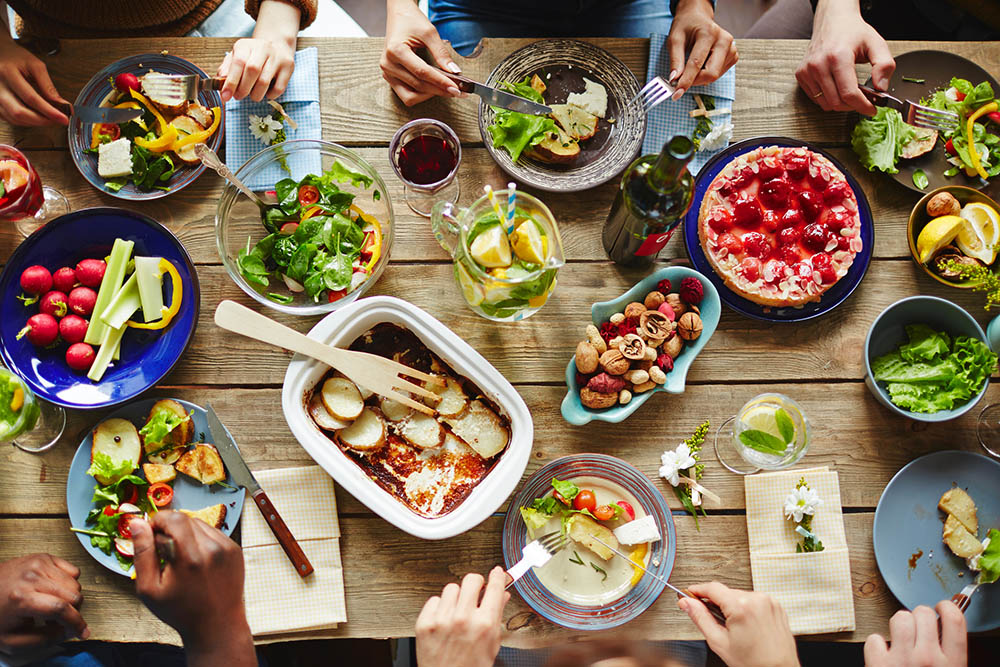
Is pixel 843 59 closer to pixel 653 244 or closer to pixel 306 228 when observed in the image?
pixel 653 244

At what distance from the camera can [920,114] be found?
4.91 ft

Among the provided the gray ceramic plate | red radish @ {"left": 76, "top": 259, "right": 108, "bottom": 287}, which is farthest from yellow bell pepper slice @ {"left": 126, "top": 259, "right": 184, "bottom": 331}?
the gray ceramic plate

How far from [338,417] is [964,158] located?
1685 millimetres

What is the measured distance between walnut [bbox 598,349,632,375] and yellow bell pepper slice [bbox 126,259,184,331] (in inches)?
40.6

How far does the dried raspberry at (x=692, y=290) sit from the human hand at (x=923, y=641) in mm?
880

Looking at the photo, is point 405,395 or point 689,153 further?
point 405,395

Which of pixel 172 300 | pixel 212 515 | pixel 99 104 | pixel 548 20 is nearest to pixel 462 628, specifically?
pixel 212 515

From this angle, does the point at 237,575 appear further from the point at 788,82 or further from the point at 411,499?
the point at 788,82

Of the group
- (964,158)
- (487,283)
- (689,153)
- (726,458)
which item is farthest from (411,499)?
(964,158)

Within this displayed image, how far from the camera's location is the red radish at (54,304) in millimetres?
1485

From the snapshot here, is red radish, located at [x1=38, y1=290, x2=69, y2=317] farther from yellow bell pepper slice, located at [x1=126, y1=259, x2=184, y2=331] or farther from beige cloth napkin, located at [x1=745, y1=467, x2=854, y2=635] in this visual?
beige cloth napkin, located at [x1=745, y1=467, x2=854, y2=635]

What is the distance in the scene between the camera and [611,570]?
4.92 ft

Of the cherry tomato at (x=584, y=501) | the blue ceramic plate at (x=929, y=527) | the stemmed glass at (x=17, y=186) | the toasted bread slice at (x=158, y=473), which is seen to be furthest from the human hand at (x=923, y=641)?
the stemmed glass at (x=17, y=186)

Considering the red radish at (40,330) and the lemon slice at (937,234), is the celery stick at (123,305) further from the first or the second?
the lemon slice at (937,234)
